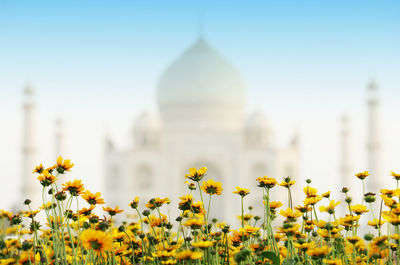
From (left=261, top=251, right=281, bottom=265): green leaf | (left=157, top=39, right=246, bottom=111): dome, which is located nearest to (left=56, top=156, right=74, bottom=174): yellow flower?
(left=261, top=251, right=281, bottom=265): green leaf

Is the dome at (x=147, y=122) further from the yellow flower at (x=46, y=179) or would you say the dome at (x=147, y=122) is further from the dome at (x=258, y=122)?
the yellow flower at (x=46, y=179)

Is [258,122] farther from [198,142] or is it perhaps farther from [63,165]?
[63,165]

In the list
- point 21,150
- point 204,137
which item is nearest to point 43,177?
point 21,150

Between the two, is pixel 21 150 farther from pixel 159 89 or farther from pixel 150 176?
pixel 159 89

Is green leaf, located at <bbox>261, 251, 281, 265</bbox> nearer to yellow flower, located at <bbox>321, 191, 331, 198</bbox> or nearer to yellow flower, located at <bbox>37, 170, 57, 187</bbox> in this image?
yellow flower, located at <bbox>321, 191, 331, 198</bbox>

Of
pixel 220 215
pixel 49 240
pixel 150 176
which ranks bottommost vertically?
pixel 220 215

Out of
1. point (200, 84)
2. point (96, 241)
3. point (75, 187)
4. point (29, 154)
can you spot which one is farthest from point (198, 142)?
point (96, 241)
